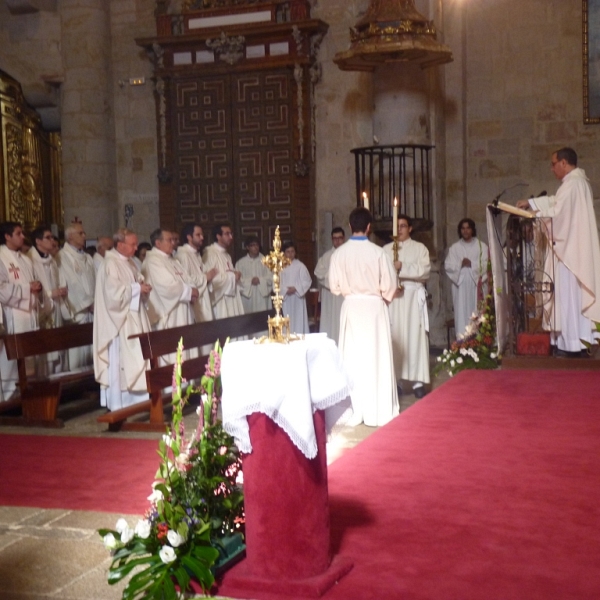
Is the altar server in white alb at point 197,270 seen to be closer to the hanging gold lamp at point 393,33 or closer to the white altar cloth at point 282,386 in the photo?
the hanging gold lamp at point 393,33

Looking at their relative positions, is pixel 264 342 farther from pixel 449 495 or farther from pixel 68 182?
pixel 68 182

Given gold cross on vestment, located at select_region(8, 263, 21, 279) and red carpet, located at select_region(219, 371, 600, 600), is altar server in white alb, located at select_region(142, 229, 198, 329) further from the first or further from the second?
red carpet, located at select_region(219, 371, 600, 600)

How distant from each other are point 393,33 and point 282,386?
8392 millimetres

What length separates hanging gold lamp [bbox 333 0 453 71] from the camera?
11.2 m

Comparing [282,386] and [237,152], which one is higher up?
[237,152]

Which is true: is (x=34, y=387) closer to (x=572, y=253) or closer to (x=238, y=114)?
(x=572, y=253)

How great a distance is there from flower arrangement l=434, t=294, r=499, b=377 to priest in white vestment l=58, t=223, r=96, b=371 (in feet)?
13.9

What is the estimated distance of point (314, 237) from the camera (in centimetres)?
1398

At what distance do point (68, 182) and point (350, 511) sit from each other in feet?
36.0

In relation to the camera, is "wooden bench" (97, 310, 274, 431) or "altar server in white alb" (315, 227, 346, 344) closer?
"wooden bench" (97, 310, 274, 431)

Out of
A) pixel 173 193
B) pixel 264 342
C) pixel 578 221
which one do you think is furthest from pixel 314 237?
pixel 264 342

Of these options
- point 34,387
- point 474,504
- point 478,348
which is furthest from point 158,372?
point 474,504

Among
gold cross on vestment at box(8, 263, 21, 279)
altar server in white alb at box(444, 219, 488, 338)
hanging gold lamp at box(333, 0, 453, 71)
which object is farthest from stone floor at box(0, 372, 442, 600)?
altar server in white alb at box(444, 219, 488, 338)

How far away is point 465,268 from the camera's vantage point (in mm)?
13055
